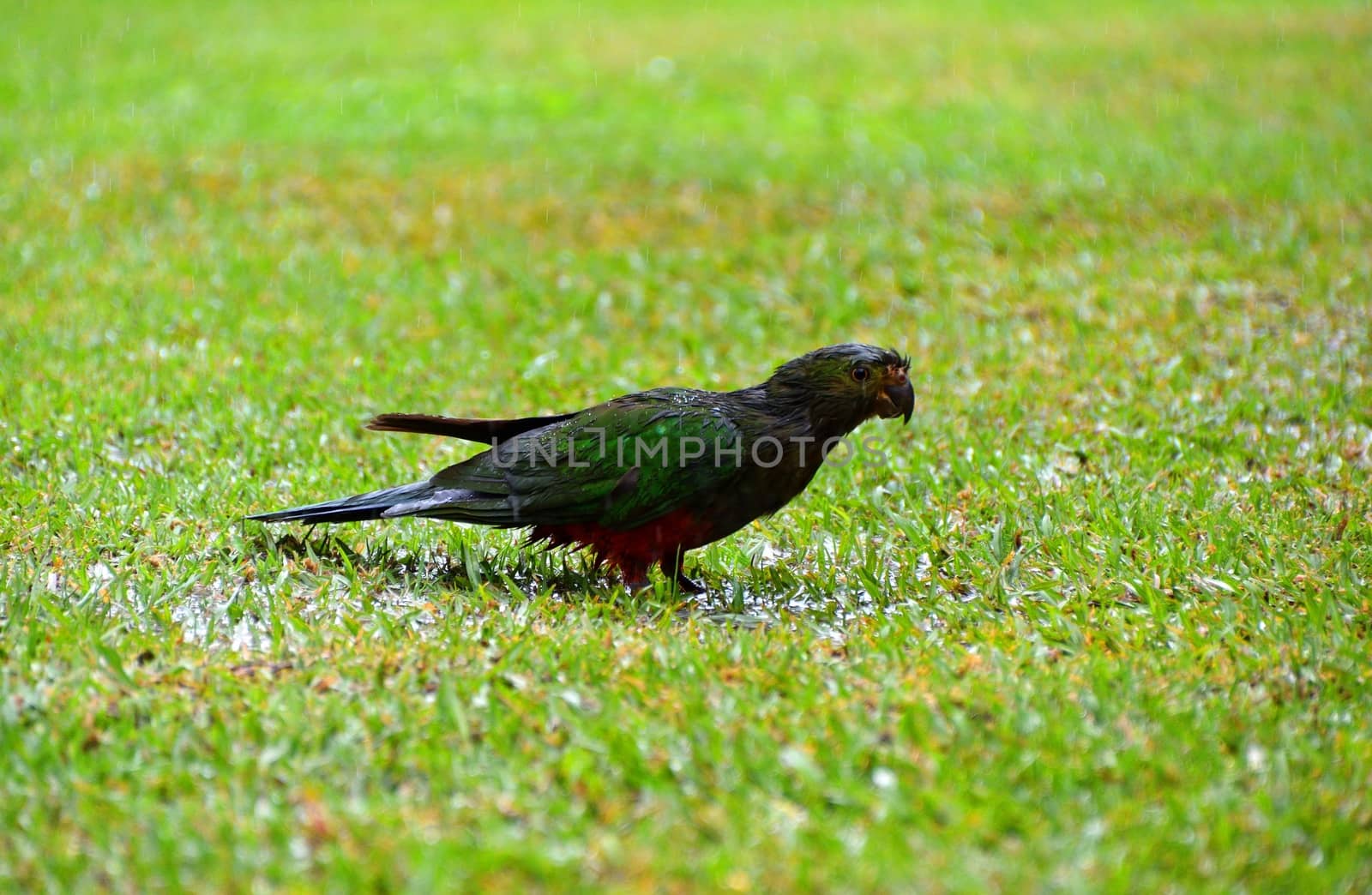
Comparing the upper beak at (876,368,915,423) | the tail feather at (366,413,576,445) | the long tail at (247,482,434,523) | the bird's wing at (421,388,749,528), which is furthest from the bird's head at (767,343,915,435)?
the long tail at (247,482,434,523)

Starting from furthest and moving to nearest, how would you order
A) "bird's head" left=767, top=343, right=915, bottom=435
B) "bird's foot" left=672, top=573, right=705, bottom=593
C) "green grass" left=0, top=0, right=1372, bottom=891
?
"bird's foot" left=672, top=573, right=705, bottom=593 < "bird's head" left=767, top=343, right=915, bottom=435 < "green grass" left=0, top=0, right=1372, bottom=891

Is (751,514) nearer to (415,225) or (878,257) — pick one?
(878,257)

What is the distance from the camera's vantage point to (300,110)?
10594 millimetres

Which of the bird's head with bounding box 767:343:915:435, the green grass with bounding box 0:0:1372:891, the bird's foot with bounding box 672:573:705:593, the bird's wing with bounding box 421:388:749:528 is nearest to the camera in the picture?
the green grass with bounding box 0:0:1372:891

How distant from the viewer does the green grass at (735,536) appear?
286 centimetres

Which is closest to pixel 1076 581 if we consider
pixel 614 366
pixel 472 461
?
pixel 472 461

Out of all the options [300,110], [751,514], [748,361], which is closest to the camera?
[751,514]

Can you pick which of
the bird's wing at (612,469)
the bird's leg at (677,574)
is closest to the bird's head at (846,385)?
the bird's wing at (612,469)

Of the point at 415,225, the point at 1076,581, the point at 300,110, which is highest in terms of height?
the point at 300,110

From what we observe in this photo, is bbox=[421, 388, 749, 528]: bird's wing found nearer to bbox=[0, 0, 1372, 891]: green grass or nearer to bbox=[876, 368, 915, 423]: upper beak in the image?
bbox=[0, 0, 1372, 891]: green grass

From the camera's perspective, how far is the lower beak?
4.12m

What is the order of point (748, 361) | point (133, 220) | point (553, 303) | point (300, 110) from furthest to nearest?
point (300, 110)
point (133, 220)
point (553, 303)
point (748, 361)

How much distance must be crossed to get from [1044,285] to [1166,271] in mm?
677

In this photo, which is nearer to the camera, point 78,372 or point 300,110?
point 78,372
